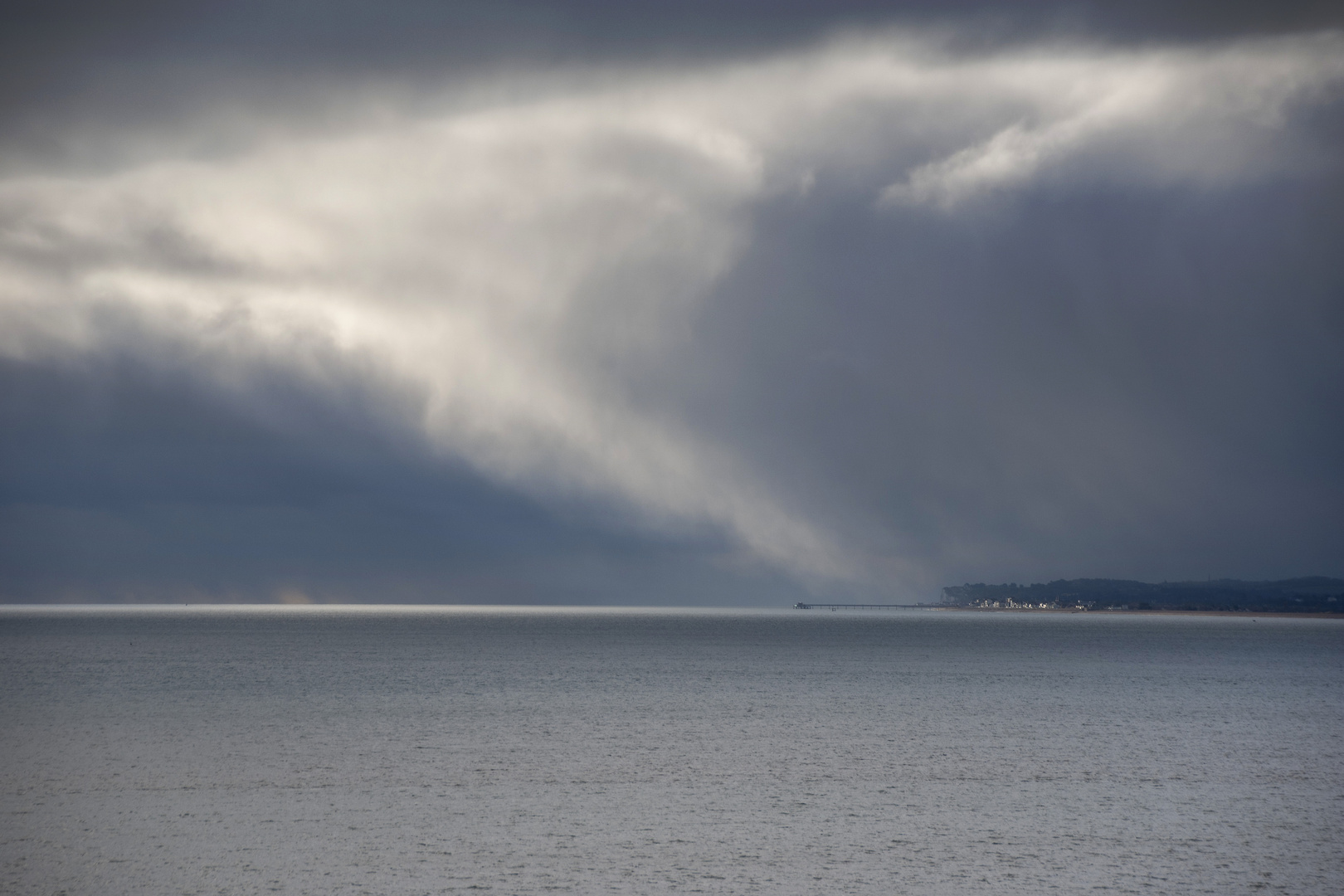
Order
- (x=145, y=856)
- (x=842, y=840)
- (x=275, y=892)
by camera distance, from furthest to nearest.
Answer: (x=842, y=840)
(x=145, y=856)
(x=275, y=892)

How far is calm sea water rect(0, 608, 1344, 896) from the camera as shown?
1336 inches

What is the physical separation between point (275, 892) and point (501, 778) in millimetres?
19001

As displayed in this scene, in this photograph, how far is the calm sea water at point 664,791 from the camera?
33938 mm

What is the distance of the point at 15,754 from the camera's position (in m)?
55.5

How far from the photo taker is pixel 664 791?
4722 centimetres

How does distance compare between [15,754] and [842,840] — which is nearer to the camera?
[842,840]

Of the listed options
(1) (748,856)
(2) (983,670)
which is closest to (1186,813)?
(1) (748,856)

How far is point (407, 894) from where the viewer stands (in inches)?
1241

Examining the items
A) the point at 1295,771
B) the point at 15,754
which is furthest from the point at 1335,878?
the point at 15,754

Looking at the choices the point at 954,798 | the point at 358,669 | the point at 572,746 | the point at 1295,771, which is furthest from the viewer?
the point at 358,669

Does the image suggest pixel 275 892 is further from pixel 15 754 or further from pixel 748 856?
pixel 15 754

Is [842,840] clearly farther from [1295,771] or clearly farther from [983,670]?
[983,670]

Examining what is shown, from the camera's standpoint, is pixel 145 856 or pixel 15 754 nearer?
pixel 145 856

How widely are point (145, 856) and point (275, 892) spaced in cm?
695
